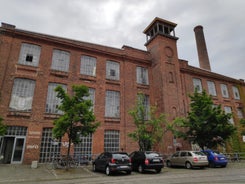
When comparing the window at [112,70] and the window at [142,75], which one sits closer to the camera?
the window at [112,70]

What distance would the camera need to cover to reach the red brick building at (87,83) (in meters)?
15.8

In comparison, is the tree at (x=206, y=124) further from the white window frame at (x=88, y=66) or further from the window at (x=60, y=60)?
the window at (x=60, y=60)

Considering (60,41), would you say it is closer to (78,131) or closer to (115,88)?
(115,88)

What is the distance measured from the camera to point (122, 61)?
22000 mm

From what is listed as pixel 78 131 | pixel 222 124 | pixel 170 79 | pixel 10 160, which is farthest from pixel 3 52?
pixel 222 124

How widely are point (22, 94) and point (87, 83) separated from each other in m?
6.11

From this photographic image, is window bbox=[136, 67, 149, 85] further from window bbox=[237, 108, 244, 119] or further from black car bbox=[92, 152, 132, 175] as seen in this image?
window bbox=[237, 108, 244, 119]

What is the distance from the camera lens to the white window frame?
65.2 ft

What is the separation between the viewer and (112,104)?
19.8 metres

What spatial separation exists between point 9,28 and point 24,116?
28.3ft

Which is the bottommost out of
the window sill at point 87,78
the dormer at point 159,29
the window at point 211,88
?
the window sill at point 87,78

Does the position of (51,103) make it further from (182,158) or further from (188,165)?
(188,165)

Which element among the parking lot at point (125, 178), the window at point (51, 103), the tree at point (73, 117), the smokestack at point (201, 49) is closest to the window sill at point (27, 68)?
the window at point (51, 103)

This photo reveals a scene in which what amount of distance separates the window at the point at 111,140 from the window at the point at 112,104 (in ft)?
5.76
